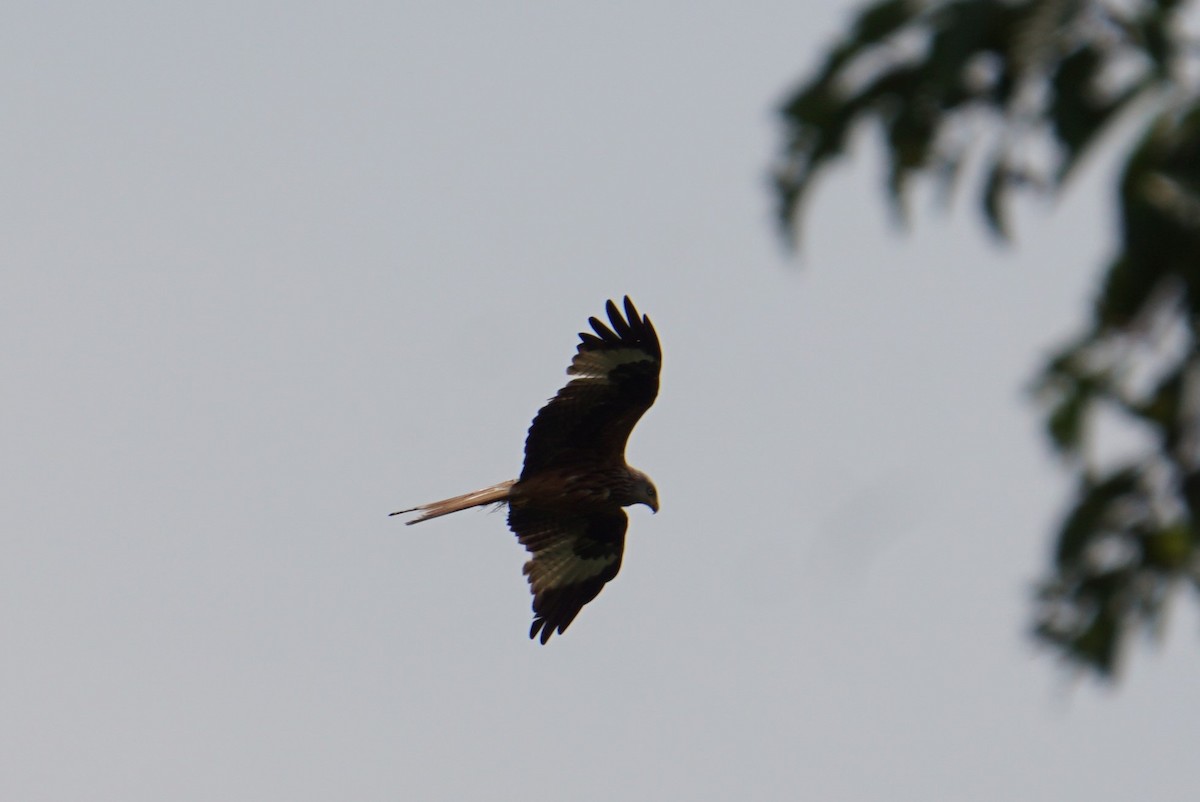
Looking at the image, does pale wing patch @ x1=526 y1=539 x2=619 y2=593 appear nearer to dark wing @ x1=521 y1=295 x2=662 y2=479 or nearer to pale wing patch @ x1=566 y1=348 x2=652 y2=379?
dark wing @ x1=521 y1=295 x2=662 y2=479

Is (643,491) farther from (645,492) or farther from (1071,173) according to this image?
(1071,173)

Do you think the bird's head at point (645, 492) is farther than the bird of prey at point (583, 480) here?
Yes

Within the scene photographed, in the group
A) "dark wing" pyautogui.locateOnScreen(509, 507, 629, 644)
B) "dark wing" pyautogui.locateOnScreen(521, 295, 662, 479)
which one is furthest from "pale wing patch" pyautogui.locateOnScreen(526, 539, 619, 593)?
"dark wing" pyautogui.locateOnScreen(521, 295, 662, 479)

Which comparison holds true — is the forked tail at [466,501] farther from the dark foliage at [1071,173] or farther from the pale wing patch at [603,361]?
the dark foliage at [1071,173]

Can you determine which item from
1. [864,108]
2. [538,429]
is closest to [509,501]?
[538,429]

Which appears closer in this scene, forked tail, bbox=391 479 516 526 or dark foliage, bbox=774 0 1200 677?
dark foliage, bbox=774 0 1200 677

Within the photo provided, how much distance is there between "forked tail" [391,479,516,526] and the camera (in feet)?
34.7

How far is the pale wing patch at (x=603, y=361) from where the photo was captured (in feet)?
35.0

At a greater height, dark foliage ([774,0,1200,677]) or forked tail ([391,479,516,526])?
forked tail ([391,479,516,526])

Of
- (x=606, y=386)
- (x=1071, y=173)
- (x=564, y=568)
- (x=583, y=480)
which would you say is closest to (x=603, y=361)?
(x=606, y=386)

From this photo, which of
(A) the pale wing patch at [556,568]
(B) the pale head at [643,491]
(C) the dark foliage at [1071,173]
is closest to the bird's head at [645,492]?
(B) the pale head at [643,491]

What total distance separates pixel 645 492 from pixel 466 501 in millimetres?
1351

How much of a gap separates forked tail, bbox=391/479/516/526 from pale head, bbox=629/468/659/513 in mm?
893

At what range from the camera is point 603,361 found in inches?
420
